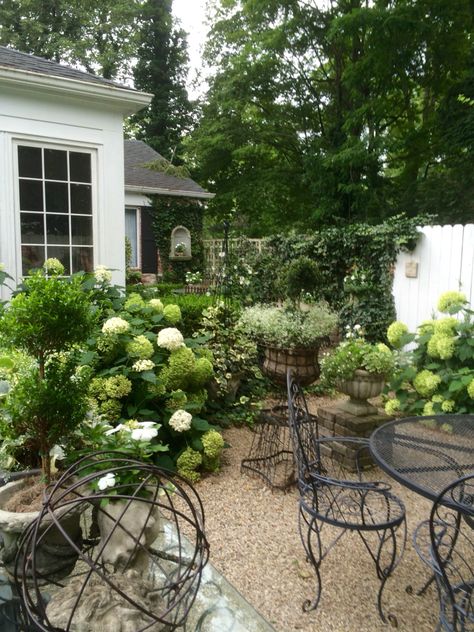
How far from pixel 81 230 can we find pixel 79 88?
1553mm

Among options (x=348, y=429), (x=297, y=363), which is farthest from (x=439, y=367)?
(x=297, y=363)

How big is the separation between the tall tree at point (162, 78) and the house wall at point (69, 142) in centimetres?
1492

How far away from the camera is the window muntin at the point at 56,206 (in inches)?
206

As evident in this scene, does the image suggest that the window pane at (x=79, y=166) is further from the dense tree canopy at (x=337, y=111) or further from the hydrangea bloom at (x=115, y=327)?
the dense tree canopy at (x=337, y=111)

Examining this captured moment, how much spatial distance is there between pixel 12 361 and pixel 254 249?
732 cm

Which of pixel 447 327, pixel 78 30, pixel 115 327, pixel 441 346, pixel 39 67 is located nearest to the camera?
pixel 115 327

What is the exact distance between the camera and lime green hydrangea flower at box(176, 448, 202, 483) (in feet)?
10.9

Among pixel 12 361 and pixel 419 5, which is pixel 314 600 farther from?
pixel 419 5

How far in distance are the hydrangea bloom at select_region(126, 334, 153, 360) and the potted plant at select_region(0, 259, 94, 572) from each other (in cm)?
126

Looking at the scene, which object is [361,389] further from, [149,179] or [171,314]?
[149,179]

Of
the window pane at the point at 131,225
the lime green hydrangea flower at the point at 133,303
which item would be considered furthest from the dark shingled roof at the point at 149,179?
the lime green hydrangea flower at the point at 133,303

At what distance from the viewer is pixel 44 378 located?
2117 millimetres

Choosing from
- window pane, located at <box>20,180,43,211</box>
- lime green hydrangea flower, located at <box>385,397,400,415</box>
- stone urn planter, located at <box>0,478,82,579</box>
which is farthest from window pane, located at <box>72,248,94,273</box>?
stone urn planter, located at <box>0,478,82,579</box>

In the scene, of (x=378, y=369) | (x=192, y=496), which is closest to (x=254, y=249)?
(x=378, y=369)
